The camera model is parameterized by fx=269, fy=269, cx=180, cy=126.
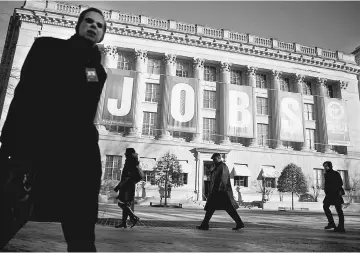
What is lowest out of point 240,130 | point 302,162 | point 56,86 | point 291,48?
point 56,86

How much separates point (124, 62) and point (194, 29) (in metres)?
8.72

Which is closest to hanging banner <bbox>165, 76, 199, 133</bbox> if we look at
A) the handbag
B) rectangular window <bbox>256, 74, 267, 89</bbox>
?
rectangular window <bbox>256, 74, 267, 89</bbox>

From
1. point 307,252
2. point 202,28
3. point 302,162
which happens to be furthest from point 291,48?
point 307,252

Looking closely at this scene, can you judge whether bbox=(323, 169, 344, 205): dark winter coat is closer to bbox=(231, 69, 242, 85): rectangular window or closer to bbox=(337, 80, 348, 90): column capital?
bbox=(231, 69, 242, 85): rectangular window

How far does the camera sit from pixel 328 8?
5066 mm

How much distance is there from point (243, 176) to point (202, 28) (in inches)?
671

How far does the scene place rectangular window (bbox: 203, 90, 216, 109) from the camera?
29.9 meters

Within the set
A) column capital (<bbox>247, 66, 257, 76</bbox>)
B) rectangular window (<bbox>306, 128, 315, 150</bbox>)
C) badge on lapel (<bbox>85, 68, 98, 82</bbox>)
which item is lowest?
badge on lapel (<bbox>85, 68, 98, 82</bbox>)

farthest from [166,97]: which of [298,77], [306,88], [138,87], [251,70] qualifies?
[306,88]

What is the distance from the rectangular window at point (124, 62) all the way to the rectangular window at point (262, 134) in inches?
633

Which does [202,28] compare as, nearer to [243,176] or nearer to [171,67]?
[171,67]

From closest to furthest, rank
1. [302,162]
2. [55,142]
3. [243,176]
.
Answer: [55,142]
[243,176]
[302,162]

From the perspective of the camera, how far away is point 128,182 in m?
5.70

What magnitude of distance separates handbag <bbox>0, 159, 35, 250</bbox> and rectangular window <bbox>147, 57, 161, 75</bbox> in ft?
95.5
